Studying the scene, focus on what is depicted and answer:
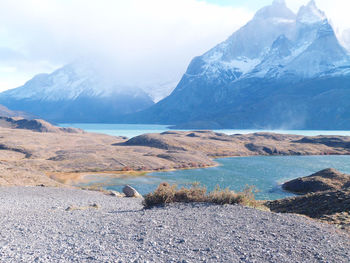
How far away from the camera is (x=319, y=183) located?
131 feet

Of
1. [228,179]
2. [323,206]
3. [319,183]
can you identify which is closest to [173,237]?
[323,206]

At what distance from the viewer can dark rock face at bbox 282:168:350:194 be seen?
38.8 m

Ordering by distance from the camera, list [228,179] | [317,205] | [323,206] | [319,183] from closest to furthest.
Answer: [323,206]
[317,205]
[319,183]
[228,179]

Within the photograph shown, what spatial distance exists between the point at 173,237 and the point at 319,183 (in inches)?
1367

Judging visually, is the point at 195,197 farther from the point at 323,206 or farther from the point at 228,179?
the point at 228,179

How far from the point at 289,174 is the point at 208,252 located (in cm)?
5217

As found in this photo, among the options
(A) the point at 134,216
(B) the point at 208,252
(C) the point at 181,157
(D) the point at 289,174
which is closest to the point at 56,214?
(A) the point at 134,216

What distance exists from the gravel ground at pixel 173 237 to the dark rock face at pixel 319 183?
29294 mm

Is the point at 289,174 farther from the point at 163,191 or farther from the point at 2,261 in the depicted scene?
the point at 2,261

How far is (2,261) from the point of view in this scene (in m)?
8.16

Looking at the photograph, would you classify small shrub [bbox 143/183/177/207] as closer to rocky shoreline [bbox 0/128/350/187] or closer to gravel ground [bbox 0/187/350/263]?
gravel ground [bbox 0/187/350/263]

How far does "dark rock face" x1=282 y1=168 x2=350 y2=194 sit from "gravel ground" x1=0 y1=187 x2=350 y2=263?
29.3m

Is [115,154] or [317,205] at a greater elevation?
[317,205]

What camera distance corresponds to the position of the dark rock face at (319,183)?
38.8 m
